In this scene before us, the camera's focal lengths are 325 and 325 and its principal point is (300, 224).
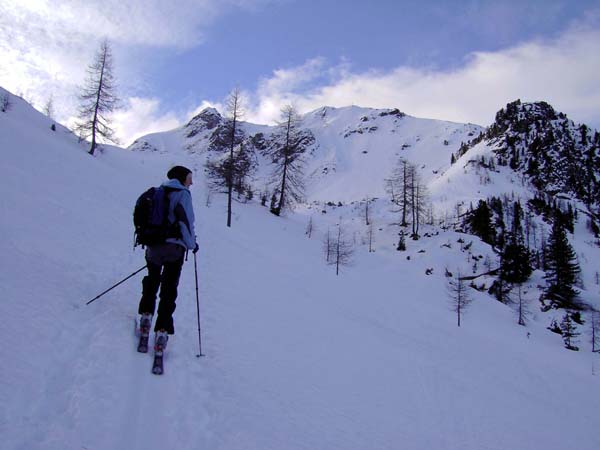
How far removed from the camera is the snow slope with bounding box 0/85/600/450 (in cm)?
318

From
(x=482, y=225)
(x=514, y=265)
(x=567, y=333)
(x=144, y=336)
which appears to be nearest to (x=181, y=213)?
(x=144, y=336)

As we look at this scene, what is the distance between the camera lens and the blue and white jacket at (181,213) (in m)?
4.46

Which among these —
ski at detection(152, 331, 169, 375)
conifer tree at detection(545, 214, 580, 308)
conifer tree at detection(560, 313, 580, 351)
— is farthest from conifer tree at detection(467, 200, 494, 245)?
ski at detection(152, 331, 169, 375)

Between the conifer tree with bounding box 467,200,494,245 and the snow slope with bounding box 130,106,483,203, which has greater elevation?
the snow slope with bounding box 130,106,483,203

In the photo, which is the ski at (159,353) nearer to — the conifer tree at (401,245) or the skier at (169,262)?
the skier at (169,262)

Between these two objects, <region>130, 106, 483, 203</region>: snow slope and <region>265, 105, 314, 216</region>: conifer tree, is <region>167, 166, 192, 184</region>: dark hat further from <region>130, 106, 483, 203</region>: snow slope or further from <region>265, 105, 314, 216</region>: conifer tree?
<region>130, 106, 483, 203</region>: snow slope

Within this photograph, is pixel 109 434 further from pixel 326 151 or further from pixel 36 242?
pixel 326 151

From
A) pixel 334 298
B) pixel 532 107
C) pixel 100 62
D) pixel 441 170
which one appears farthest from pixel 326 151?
pixel 334 298

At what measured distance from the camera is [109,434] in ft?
9.31

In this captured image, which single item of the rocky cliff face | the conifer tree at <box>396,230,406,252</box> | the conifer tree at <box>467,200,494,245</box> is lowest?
the conifer tree at <box>396,230,406,252</box>

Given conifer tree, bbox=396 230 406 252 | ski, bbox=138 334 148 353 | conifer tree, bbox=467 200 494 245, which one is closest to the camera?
ski, bbox=138 334 148 353

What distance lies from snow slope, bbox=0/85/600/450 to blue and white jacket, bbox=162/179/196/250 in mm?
1518

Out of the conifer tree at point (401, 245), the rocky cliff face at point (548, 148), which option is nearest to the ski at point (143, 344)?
the conifer tree at point (401, 245)

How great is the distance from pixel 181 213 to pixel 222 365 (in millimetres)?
2254
